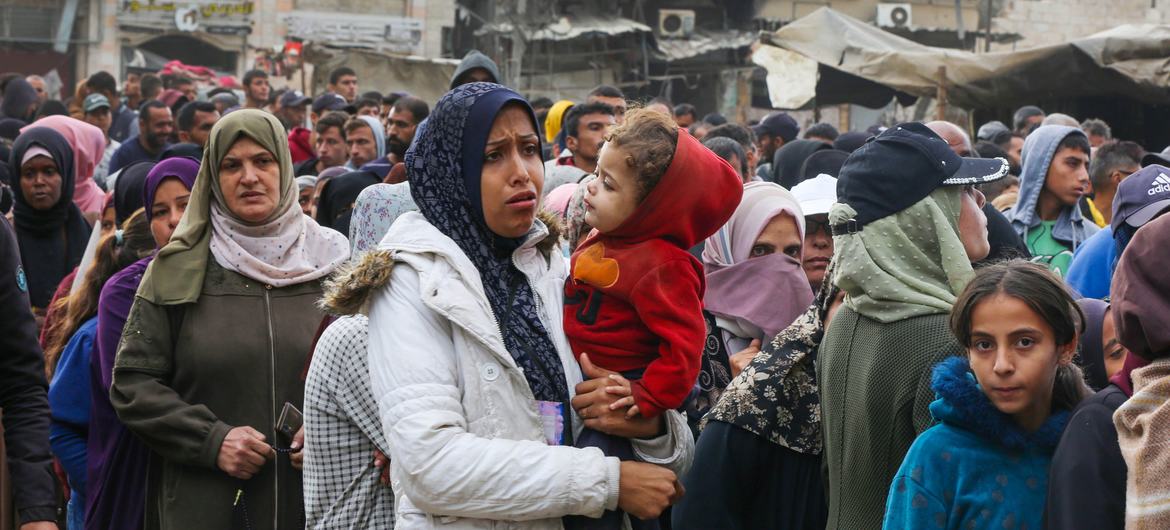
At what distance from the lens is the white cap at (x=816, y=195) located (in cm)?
455

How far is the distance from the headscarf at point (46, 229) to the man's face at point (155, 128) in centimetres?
226

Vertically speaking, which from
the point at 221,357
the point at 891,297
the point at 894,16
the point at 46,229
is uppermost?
the point at 894,16

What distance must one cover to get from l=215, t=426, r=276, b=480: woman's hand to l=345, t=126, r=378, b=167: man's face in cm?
489

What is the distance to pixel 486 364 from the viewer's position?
8.23 feet

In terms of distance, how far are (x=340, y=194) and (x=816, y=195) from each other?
3.07 m

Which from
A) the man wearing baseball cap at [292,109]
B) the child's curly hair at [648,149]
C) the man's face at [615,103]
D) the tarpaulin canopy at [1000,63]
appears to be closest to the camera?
the child's curly hair at [648,149]

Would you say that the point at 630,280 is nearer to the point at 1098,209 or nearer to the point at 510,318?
the point at 510,318

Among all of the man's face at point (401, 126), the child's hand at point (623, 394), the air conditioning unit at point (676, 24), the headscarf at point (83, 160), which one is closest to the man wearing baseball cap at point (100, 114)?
the headscarf at point (83, 160)

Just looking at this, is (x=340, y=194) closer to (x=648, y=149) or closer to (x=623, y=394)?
(x=648, y=149)

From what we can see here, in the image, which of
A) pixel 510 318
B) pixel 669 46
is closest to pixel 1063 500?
pixel 510 318

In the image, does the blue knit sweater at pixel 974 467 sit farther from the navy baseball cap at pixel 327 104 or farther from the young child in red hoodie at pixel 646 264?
the navy baseball cap at pixel 327 104

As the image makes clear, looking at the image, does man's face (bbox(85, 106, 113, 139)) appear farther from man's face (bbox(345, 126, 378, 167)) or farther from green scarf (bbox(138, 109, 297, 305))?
green scarf (bbox(138, 109, 297, 305))

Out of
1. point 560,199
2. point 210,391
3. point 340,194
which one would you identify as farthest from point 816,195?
point 340,194

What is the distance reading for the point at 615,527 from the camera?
2.59 metres
